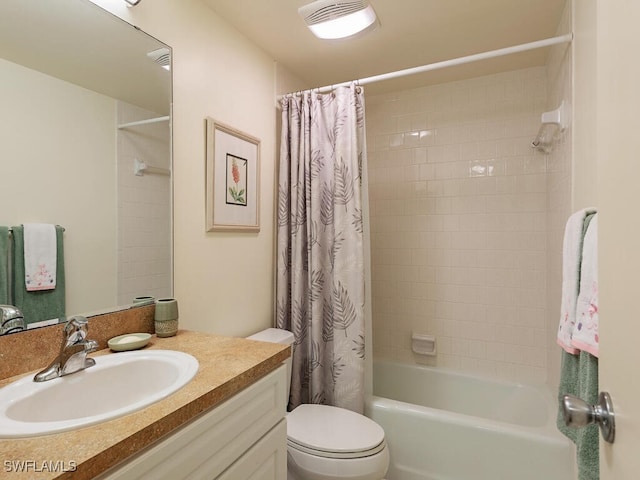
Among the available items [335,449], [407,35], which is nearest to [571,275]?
[335,449]

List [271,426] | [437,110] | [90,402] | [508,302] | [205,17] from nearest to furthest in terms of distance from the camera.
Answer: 1. [90,402]
2. [271,426]
3. [205,17]
4. [508,302]
5. [437,110]

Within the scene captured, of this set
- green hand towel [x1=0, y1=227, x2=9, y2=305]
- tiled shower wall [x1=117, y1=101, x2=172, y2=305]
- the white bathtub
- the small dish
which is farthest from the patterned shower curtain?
green hand towel [x1=0, y1=227, x2=9, y2=305]

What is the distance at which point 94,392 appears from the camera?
3.19 feet

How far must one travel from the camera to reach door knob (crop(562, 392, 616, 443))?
55cm

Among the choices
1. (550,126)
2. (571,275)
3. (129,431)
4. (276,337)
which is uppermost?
(550,126)

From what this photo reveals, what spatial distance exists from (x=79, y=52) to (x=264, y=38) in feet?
3.32

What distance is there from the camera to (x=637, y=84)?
0.45 meters

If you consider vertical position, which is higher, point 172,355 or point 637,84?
point 637,84

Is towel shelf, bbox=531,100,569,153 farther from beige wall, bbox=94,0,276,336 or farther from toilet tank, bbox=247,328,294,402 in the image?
toilet tank, bbox=247,328,294,402

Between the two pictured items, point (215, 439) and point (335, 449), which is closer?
point (215, 439)

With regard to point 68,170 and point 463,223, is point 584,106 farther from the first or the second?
point 68,170

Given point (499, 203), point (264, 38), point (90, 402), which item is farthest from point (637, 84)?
point (499, 203)

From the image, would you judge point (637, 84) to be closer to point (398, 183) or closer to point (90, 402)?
point (90, 402)

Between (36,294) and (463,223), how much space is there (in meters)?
2.33
